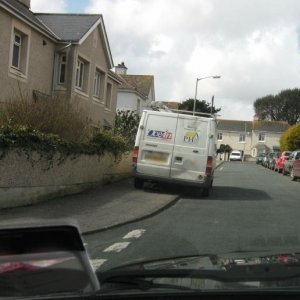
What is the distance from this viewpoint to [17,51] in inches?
872

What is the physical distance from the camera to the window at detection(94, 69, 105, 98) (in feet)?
99.5

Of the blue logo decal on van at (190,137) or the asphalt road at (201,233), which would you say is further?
the blue logo decal on van at (190,137)

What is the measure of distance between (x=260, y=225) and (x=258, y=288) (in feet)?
29.6

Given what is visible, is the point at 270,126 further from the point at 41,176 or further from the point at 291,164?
the point at 41,176

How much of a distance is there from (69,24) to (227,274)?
83.9 feet

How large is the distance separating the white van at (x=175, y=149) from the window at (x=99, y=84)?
522 inches

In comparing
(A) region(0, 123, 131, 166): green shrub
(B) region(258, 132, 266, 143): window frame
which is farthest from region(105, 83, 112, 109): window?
(B) region(258, 132, 266, 143): window frame

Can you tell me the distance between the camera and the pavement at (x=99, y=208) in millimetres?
11328

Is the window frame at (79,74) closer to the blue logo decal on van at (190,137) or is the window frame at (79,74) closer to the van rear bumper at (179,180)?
the van rear bumper at (179,180)

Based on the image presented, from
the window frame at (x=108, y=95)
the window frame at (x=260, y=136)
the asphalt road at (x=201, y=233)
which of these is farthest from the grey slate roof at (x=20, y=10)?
the window frame at (x=260, y=136)

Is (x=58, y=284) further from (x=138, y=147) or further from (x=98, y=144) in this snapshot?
(x=98, y=144)

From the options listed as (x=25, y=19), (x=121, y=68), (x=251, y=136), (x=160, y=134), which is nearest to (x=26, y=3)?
(x=25, y=19)

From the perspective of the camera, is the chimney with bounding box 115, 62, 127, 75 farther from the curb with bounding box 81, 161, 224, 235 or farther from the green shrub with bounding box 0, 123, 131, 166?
the curb with bounding box 81, 161, 224, 235

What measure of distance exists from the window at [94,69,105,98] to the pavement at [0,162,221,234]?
13019mm
